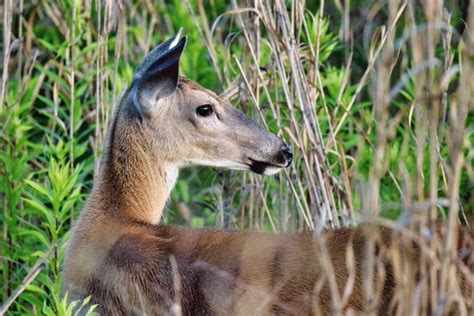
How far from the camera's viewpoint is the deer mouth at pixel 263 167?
555 cm

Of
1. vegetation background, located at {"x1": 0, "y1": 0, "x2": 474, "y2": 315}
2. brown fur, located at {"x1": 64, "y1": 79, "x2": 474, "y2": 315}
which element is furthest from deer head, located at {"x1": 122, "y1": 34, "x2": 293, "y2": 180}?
brown fur, located at {"x1": 64, "y1": 79, "x2": 474, "y2": 315}

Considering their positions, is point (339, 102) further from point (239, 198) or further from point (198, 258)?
point (198, 258)

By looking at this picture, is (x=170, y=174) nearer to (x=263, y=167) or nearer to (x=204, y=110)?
(x=204, y=110)

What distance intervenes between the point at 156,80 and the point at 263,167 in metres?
0.68

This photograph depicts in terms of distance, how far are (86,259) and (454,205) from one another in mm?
1882

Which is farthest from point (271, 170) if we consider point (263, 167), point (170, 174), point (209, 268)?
point (209, 268)

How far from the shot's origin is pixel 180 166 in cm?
560

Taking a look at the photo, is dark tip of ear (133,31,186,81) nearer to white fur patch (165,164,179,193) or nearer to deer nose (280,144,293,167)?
white fur patch (165,164,179,193)

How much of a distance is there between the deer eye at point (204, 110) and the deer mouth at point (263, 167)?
0.99 ft

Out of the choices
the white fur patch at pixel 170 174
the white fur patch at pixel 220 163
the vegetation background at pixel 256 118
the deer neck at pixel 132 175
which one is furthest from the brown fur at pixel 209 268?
the white fur patch at pixel 220 163

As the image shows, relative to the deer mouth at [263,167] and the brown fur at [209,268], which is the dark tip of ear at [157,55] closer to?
the deer mouth at [263,167]

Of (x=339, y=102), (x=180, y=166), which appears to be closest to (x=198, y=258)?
(x=180, y=166)

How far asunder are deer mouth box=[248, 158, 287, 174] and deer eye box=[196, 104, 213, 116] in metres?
0.30

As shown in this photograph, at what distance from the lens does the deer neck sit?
5.09 metres
